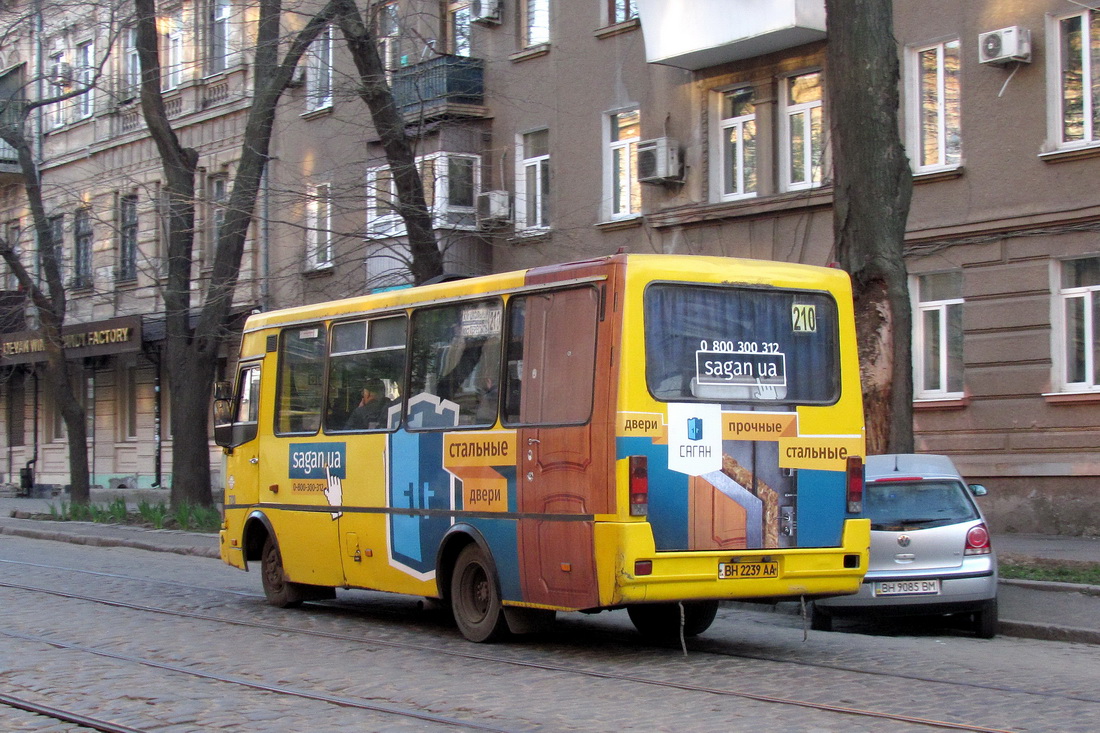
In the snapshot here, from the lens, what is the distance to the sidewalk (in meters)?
12.0

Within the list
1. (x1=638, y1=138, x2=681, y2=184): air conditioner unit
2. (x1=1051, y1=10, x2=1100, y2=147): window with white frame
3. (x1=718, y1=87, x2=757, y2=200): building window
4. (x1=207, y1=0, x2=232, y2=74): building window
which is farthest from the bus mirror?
(x1=207, y1=0, x2=232, y2=74): building window

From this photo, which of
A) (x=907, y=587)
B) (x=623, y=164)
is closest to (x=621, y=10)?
(x=623, y=164)

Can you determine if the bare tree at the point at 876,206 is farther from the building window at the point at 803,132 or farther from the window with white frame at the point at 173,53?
the window with white frame at the point at 173,53

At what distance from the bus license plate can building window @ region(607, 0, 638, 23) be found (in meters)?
16.2

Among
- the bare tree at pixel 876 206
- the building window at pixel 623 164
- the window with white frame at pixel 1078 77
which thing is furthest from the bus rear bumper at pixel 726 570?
the building window at pixel 623 164

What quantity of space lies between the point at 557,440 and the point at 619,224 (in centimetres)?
1494

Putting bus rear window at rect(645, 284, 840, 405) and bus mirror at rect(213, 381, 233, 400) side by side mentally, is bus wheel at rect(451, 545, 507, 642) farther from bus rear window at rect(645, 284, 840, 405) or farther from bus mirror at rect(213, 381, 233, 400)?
bus mirror at rect(213, 381, 233, 400)

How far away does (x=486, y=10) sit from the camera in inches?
1064

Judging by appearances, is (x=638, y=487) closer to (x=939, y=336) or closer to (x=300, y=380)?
(x=300, y=380)

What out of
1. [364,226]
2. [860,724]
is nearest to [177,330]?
[364,226]

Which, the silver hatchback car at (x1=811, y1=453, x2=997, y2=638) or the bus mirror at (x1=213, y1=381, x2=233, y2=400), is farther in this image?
the bus mirror at (x1=213, y1=381, x2=233, y2=400)

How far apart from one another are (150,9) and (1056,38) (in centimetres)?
1472

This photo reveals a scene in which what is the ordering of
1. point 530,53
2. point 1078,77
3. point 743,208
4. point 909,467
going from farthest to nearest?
point 530,53 → point 743,208 → point 1078,77 → point 909,467

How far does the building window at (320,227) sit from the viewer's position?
69.9 ft
